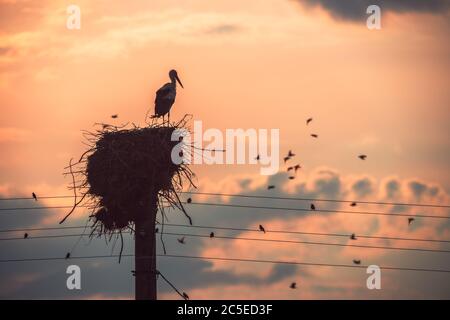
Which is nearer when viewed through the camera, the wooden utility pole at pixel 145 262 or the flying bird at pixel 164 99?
the wooden utility pole at pixel 145 262

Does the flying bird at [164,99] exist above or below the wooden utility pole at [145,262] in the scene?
above

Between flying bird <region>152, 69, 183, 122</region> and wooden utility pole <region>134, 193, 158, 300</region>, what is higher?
flying bird <region>152, 69, 183, 122</region>

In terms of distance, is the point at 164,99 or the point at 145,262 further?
the point at 164,99

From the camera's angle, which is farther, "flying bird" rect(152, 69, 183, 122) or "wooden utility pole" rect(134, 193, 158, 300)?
"flying bird" rect(152, 69, 183, 122)

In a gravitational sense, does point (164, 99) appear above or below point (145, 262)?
above
